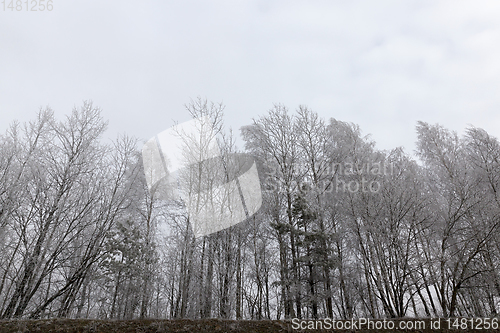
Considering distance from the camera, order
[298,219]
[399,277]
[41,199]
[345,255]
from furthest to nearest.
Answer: [345,255]
[298,219]
[399,277]
[41,199]

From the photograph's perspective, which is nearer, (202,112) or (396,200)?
(396,200)

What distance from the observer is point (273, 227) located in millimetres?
11648

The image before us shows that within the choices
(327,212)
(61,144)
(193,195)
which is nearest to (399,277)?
(327,212)

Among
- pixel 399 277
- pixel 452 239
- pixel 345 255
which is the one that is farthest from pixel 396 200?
pixel 345 255

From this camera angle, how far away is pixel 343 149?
13867 mm

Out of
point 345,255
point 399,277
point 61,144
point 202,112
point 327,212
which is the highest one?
point 202,112

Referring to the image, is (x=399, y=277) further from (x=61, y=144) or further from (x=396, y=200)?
(x=61, y=144)

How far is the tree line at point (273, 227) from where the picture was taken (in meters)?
8.11

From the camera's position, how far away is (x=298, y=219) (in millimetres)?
11977

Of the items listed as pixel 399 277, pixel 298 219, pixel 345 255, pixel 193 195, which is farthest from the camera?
pixel 345 255

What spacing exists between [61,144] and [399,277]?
459 inches

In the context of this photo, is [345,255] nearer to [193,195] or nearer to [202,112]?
[193,195]

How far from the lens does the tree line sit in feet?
26.6

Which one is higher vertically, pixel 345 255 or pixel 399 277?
pixel 345 255
